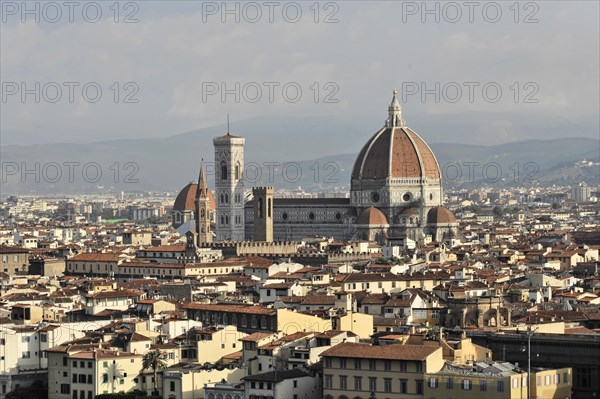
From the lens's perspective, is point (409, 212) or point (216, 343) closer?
point (216, 343)

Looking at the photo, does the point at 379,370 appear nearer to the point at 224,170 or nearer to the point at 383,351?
the point at 383,351

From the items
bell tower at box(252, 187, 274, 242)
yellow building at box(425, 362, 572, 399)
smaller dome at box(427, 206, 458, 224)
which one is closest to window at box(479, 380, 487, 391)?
yellow building at box(425, 362, 572, 399)

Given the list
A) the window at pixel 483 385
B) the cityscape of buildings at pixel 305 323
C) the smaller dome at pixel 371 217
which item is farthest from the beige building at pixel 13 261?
the window at pixel 483 385

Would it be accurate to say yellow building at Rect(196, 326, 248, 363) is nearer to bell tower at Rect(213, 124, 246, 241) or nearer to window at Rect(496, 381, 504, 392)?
window at Rect(496, 381, 504, 392)

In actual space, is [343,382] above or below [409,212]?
below

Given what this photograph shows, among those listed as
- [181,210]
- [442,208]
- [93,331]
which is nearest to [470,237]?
[442,208]

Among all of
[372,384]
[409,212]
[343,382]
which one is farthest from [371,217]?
[372,384]
